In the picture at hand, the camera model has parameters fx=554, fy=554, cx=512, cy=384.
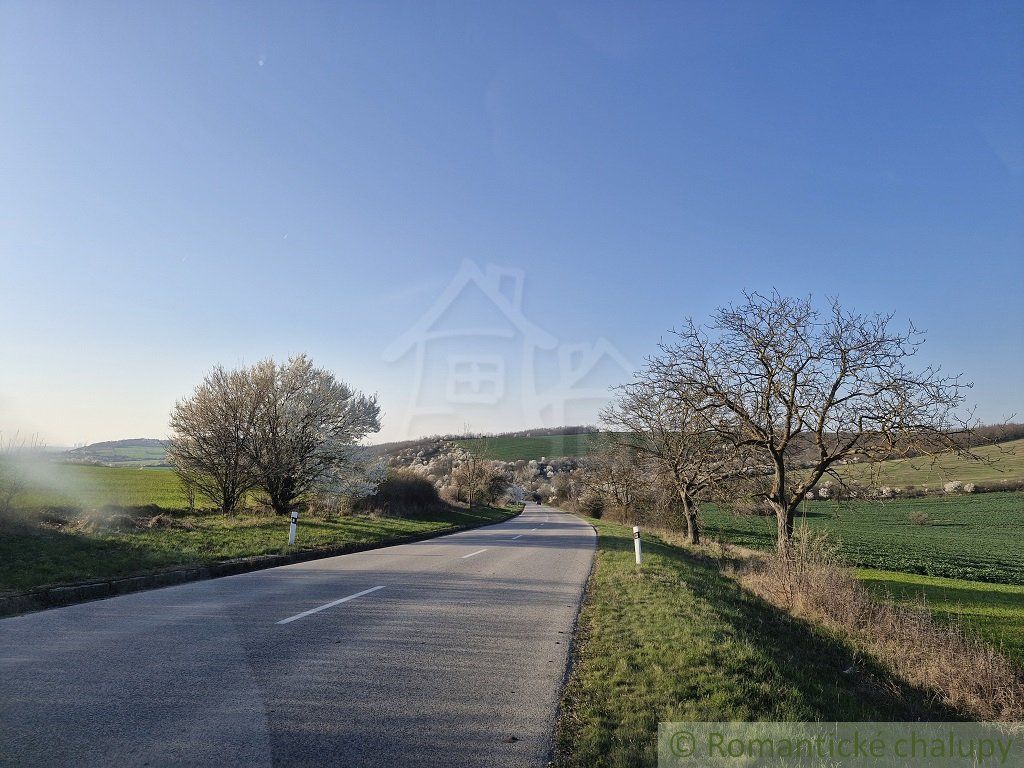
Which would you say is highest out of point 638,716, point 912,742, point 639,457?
point 639,457

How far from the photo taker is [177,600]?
8.07m

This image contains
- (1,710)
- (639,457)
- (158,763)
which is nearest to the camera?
(158,763)

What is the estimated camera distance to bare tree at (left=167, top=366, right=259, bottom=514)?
932 inches

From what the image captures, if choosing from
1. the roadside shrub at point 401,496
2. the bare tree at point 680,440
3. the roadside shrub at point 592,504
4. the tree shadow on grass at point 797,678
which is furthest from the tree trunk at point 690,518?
the roadside shrub at point 592,504

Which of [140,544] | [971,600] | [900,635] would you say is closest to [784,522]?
[971,600]

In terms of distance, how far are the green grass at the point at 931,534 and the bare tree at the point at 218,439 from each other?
2121 centimetres

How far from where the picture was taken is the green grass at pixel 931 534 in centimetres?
2425

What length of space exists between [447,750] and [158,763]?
1.74 m

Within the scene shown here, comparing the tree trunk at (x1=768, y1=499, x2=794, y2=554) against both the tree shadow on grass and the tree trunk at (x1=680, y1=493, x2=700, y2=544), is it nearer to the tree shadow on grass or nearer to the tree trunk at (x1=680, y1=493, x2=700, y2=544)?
the tree shadow on grass

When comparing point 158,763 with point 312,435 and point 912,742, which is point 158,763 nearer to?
point 912,742

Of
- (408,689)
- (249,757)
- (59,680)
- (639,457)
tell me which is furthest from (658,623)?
(639,457)

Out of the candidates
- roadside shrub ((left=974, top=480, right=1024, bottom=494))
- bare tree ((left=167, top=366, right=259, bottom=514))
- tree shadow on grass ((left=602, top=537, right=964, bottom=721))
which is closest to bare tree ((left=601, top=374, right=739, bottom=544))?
tree shadow on grass ((left=602, top=537, right=964, bottom=721))

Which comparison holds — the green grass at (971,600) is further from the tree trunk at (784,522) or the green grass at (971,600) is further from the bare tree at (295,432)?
the bare tree at (295,432)

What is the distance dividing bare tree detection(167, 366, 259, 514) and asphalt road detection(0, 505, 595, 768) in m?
16.5
